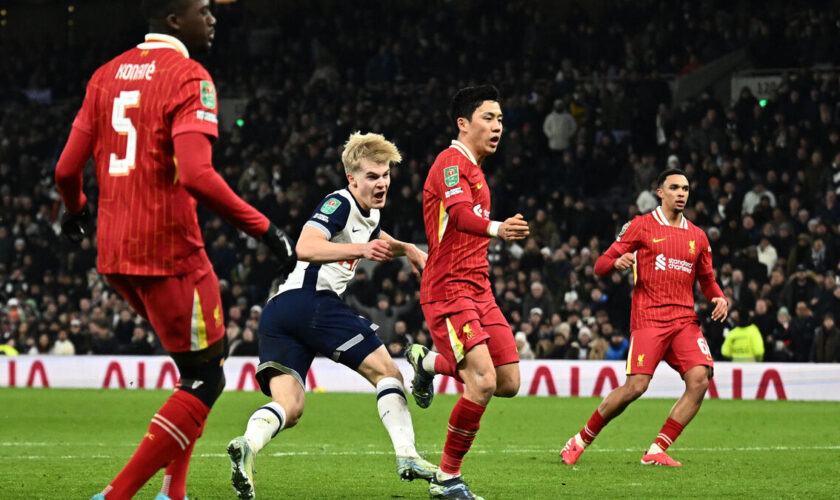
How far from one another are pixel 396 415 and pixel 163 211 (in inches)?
95.0

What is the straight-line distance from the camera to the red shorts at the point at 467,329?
749 cm

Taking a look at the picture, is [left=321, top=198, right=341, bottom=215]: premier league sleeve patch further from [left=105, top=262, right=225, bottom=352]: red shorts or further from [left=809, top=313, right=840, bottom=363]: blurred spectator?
[left=809, top=313, right=840, bottom=363]: blurred spectator

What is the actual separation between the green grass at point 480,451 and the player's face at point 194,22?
289 centimetres

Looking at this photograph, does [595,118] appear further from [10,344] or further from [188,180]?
[188,180]

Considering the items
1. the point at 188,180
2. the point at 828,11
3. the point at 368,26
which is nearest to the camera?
the point at 188,180

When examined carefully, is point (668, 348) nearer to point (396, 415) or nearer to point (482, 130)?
point (482, 130)

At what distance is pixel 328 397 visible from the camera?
1939 cm

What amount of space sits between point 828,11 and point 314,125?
1089 centimetres

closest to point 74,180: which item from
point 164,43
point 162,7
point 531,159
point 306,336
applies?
point 164,43

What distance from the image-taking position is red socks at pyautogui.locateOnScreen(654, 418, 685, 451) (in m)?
9.76

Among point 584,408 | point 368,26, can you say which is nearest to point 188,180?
point 584,408

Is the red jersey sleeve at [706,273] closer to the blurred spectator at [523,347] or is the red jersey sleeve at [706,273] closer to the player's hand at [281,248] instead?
the player's hand at [281,248]

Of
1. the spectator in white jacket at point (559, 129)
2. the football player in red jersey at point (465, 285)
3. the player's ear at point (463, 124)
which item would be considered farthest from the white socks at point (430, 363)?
the spectator in white jacket at point (559, 129)

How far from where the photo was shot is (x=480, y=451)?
10875mm
